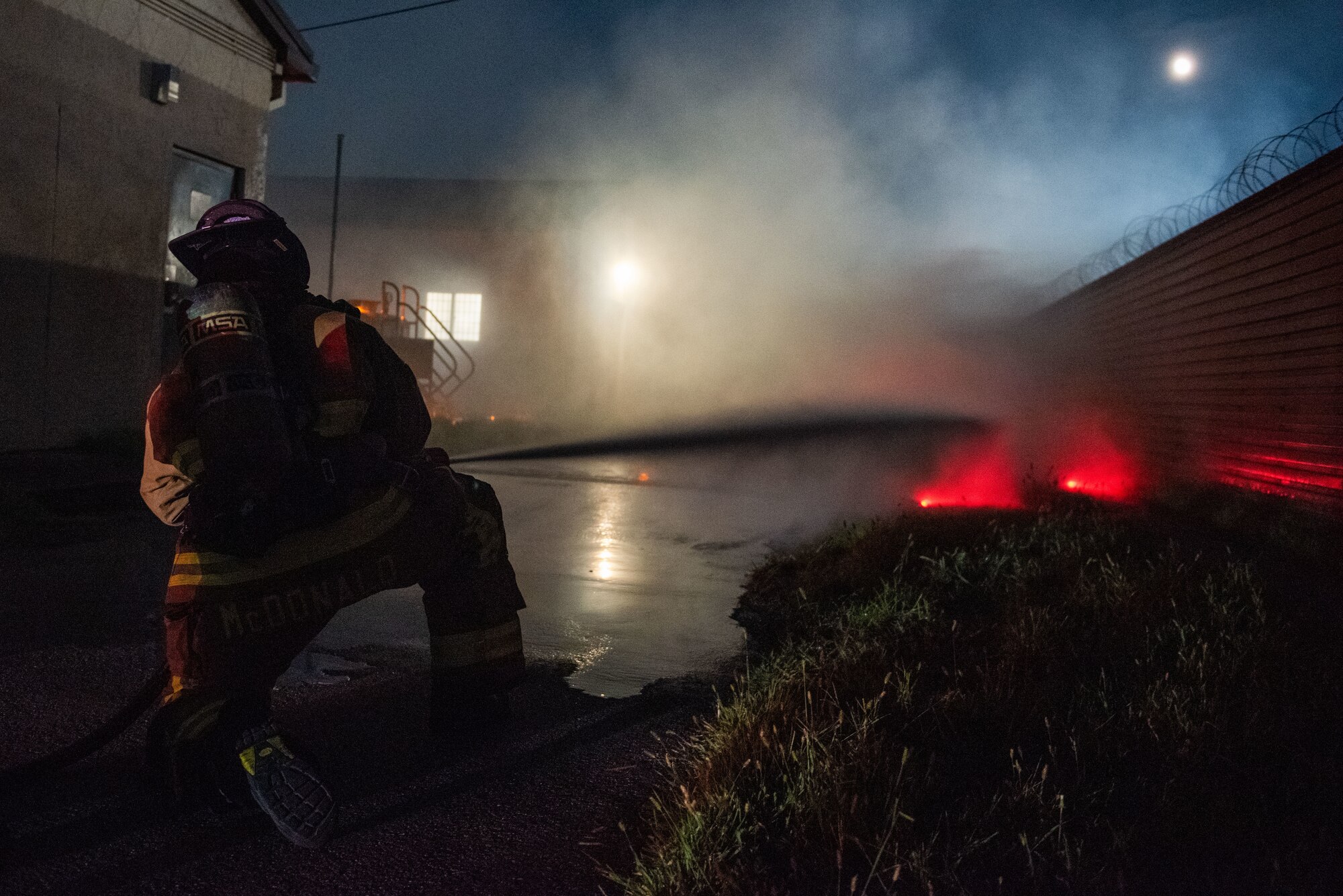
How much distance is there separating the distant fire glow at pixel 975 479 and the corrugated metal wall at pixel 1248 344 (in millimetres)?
1573

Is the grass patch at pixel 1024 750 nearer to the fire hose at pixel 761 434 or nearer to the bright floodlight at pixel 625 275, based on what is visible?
the fire hose at pixel 761 434

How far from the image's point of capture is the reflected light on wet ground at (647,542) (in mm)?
4305

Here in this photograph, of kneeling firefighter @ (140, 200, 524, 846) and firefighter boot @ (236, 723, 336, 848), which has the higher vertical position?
kneeling firefighter @ (140, 200, 524, 846)

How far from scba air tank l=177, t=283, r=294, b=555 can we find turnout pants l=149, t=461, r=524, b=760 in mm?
109

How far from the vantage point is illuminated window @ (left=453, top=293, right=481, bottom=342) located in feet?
96.3

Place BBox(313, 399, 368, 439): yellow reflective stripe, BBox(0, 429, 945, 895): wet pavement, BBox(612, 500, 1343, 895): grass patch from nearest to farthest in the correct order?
BBox(612, 500, 1343, 895): grass patch, BBox(0, 429, 945, 895): wet pavement, BBox(313, 399, 368, 439): yellow reflective stripe

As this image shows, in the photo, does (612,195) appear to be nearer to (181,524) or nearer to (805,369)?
(805,369)

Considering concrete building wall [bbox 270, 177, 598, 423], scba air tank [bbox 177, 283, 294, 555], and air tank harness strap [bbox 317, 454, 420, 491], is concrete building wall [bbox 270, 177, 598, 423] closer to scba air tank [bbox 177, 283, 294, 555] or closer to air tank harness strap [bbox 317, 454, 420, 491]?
air tank harness strap [bbox 317, 454, 420, 491]

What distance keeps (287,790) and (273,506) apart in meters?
0.71

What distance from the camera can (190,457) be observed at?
2.47 metres

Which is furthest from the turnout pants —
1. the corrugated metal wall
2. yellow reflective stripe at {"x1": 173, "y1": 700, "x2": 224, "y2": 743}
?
the corrugated metal wall

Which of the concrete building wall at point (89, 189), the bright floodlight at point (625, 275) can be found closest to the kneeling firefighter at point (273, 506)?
the concrete building wall at point (89, 189)

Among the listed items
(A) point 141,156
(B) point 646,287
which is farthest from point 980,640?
(B) point 646,287

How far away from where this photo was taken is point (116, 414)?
9891 millimetres
